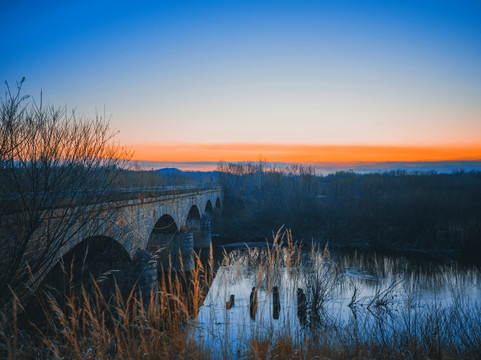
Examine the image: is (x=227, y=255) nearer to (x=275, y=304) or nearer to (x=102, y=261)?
(x=102, y=261)

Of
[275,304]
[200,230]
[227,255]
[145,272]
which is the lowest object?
[227,255]

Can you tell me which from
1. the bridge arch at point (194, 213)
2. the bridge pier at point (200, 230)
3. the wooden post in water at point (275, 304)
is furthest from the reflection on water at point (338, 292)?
the bridge pier at point (200, 230)

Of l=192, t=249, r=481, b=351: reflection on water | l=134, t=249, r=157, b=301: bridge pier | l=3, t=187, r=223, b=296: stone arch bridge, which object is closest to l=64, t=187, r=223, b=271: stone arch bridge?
l=3, t=187, r=223, b=296: stone arch bridge

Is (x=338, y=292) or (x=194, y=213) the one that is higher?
→ (x=194, y=213)

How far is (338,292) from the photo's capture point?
39.9 ft

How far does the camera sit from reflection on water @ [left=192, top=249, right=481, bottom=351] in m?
7.67

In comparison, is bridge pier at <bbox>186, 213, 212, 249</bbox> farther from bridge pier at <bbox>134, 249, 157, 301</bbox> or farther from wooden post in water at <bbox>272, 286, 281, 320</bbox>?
wooden post in water at <bbox>272, 286, 281, 320</bbox>

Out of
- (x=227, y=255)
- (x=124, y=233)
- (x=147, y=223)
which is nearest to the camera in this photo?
(x=124, y=233)

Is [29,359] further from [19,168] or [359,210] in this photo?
[359,210]

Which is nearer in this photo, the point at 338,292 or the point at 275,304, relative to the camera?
the point at 275,304

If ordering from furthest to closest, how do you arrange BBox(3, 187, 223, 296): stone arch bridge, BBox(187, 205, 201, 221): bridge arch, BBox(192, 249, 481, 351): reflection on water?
BBox(187, 205, 201, 221): bridge arch → BBox(192, 249, 481, 351): reflection on water → BBox(3, 187, 223, 296): stone arch bridge

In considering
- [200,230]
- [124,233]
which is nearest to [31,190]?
[124,233]

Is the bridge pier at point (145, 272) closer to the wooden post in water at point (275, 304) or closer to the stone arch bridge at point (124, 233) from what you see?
the stone arch bridge at point (124, 233)

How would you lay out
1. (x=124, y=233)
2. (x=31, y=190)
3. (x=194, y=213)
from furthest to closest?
(x=194, y=213), (x=124, y=233), (x=31, y=190)
